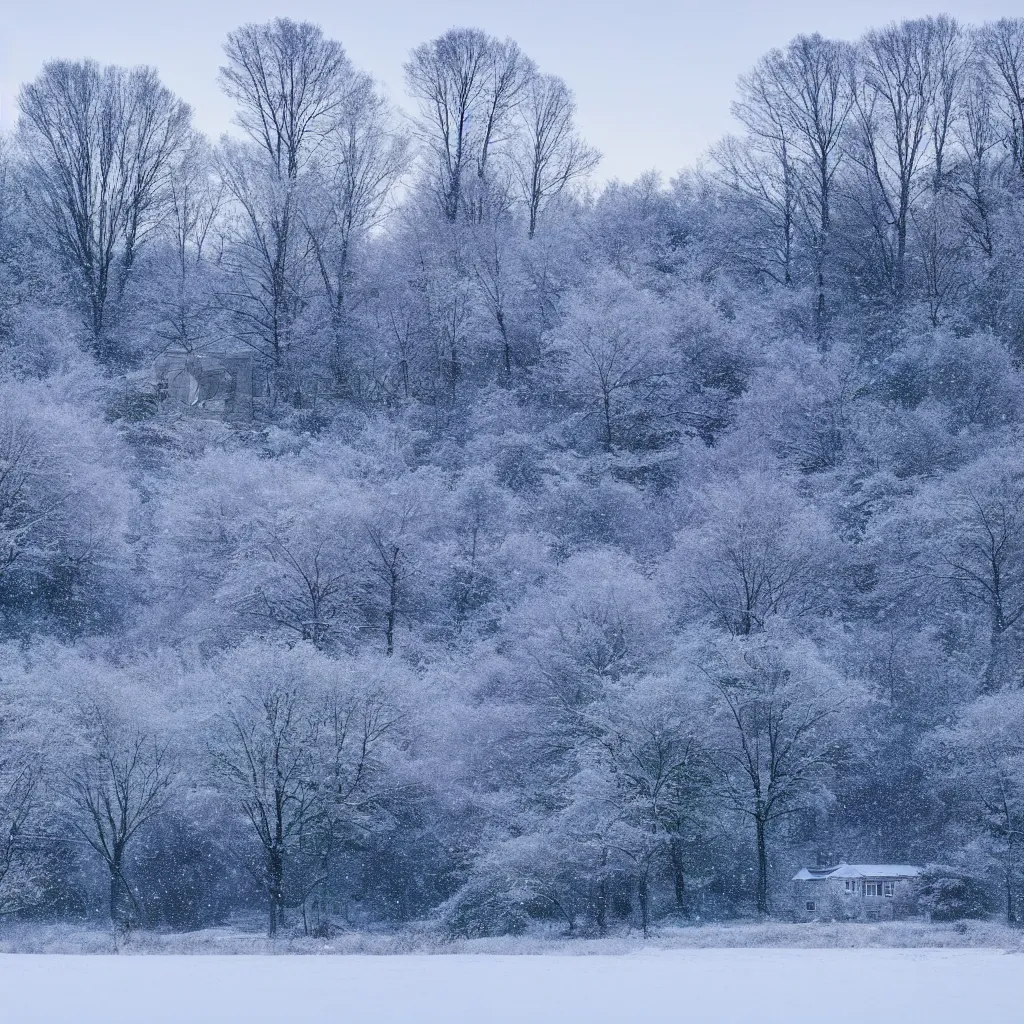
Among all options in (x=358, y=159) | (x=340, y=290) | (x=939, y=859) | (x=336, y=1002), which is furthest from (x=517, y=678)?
(x=358, y=159)

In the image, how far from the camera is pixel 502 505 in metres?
39.9

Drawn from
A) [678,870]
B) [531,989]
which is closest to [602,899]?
[678,870]

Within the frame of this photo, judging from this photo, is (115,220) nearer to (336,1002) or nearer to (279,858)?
(279,858)

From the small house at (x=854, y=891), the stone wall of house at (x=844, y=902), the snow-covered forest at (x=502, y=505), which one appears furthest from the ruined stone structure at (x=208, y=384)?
the stone wall of house at (x=844, y=902)

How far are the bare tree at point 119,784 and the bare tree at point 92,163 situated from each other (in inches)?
1294

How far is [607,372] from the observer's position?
46.2 meters

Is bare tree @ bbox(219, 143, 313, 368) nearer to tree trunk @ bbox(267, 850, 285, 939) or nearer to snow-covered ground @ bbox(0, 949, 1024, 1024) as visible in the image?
tree trunk @ bbox(267, 850, 285, 939)

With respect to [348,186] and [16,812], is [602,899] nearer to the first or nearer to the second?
[16,812]

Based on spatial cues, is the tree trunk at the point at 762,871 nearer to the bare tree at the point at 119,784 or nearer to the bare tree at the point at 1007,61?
the bare tree at the point at 119,784

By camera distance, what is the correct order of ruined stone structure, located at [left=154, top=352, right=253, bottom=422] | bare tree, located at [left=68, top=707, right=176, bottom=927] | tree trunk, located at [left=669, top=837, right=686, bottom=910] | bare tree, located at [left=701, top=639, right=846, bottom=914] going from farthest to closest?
ruined stone structure, located at [left=154, top=352, right=253, bottom=422]
bare tree, located at [left=701, top=639, right=846, bottom=914]
bare tree, located at [left=68, top=707, right=176, bottom=927]
tree trunk, located at [left=669, top=837, right=686, bottom=910]

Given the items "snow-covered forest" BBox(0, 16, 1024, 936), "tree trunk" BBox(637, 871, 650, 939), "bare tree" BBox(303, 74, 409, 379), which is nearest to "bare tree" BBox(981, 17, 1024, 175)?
"snow-covered forest" BBox(0, 16, 1024, 936)

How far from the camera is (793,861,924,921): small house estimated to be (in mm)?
27514

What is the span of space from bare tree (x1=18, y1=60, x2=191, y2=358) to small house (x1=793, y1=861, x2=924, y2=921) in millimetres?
44191

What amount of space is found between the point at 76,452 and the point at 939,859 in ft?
105
